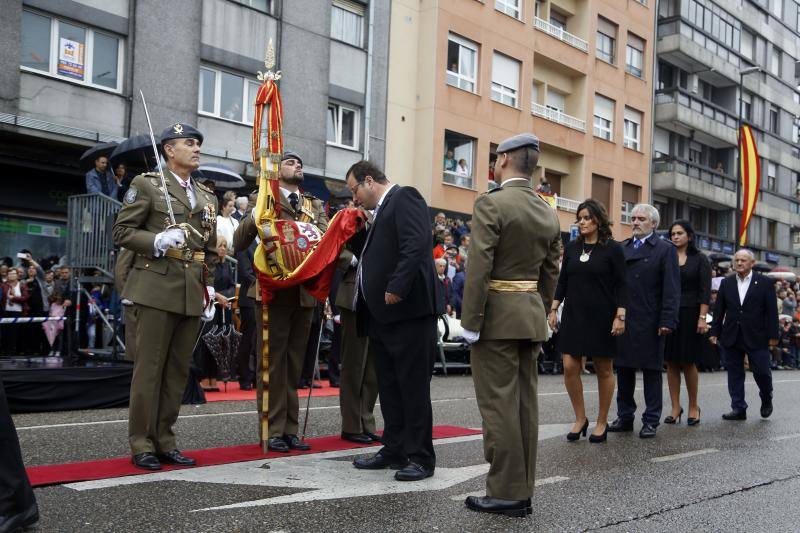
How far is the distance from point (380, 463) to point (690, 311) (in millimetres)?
5243

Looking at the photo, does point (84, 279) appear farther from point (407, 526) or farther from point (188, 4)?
point (188, 4)

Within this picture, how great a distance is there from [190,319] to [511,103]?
26204mm

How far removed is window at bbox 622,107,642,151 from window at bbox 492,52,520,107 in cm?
852

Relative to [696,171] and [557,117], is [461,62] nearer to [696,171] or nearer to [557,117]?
[557,117]

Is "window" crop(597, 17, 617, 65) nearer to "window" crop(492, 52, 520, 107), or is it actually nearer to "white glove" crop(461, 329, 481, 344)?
"window" crop(492, 52, 520, 107)

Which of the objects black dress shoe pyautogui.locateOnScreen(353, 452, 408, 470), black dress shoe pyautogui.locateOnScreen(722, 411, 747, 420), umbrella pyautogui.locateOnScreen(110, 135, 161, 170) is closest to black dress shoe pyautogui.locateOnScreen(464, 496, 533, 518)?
black dress shoe pyautogui.locateOnScreen(353, 452, 408, 470)

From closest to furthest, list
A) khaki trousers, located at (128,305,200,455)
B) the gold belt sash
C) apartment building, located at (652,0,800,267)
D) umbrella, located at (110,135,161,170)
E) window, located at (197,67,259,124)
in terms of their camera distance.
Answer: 1. the gold belt sash
2. khaki trousers, located at (128,305,200,455)
3. umbrella, located at (110,135,161,170)
4. window, located at (197,67,259,124)
5. apartment building, located at (652,0,800,267)

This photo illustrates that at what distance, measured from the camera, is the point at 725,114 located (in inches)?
1783

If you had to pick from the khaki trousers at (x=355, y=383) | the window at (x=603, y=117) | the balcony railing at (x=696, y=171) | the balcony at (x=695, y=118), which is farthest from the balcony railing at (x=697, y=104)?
the khaki trousers at (x=355, y=383)

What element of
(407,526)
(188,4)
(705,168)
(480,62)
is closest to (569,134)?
(480,62)

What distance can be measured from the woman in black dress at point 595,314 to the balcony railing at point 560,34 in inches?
1001

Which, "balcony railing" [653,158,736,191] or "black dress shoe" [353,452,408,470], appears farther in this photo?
"balcony railing" [653,158,736,191]

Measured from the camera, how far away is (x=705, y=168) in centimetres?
4300

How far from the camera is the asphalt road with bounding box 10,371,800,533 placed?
498cm
